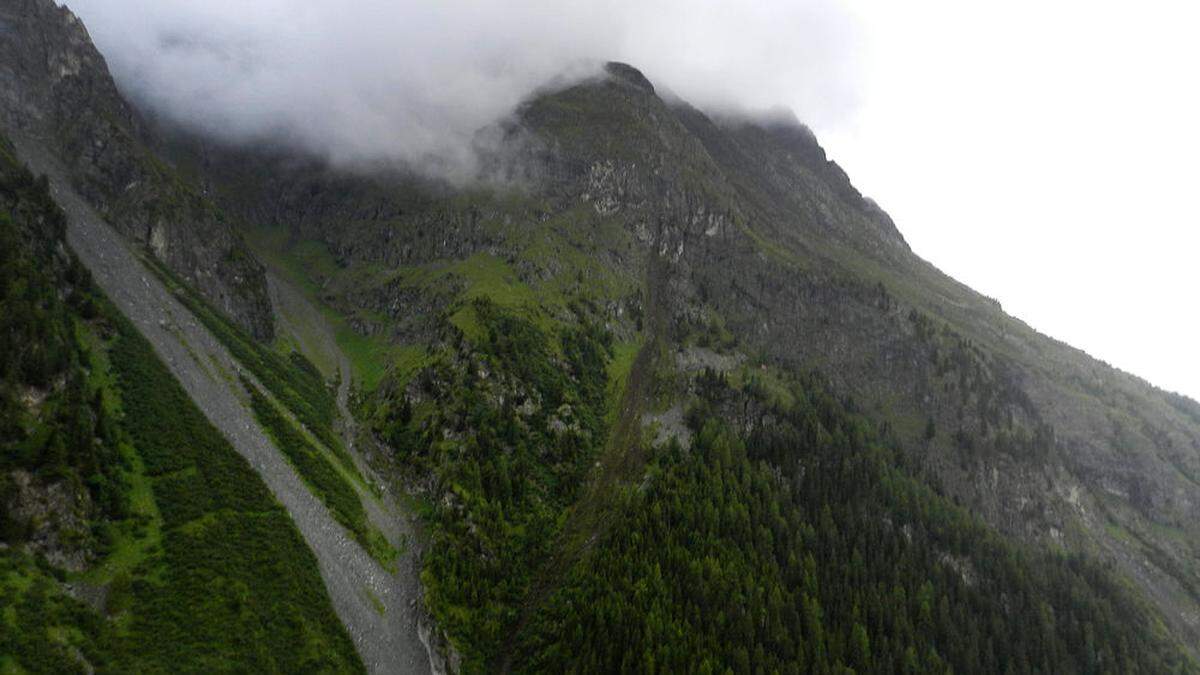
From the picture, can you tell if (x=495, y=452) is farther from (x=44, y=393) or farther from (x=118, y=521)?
(x=44, y=393)

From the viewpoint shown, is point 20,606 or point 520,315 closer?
point 20,606

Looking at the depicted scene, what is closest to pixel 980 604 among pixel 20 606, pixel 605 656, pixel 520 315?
pixel 605 656

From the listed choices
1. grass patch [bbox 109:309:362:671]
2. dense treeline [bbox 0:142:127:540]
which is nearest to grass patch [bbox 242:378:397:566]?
grass patch [bbox 109:309:362:671]

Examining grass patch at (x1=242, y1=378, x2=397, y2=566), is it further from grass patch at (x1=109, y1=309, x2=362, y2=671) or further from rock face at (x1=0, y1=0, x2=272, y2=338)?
rock face at (x1=0, y1=0, x2=272, y2=338)

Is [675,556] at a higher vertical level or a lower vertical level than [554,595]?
higher

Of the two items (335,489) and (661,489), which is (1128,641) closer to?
(661,489)
